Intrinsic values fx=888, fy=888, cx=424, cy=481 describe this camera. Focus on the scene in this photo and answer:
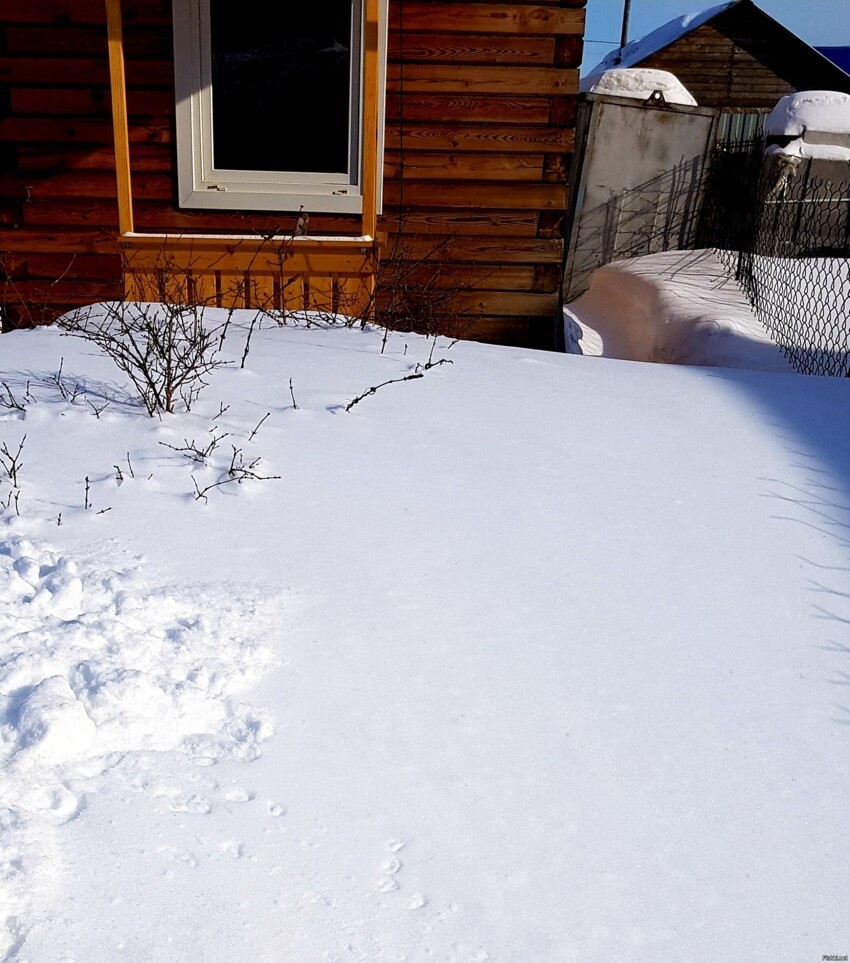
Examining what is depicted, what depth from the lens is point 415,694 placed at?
6.14 feet

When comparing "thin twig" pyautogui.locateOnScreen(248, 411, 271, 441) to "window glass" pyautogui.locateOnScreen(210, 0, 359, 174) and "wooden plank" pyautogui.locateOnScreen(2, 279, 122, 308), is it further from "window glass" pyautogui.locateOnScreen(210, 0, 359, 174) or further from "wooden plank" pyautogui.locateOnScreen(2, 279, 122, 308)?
"wooden plank" pyautogui.locateOnScreen(2, 279, 122, 308)

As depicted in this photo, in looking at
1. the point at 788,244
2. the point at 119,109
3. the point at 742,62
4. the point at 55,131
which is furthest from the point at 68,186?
the point at 742,62

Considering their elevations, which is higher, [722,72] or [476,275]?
[722,72]

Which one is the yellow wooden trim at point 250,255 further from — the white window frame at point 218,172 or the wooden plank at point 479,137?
the wooden plank at point 479,137

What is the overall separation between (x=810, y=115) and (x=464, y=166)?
589 centimetres

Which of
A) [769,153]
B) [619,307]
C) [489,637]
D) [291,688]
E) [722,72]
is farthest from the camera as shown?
[722,72]

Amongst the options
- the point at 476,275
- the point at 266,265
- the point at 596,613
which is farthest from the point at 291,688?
the point at 476,275

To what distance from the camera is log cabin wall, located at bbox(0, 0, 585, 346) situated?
18.1ft

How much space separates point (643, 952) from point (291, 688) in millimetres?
837

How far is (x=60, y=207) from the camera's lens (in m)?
5.84

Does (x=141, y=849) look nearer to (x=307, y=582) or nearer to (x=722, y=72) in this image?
(x=307, y=582)

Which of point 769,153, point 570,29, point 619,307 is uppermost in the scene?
point 570,29

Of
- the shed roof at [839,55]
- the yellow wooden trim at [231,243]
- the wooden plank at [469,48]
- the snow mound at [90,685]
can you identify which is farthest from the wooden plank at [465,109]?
the shed roof at [839,55]

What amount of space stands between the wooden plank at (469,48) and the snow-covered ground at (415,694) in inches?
139
